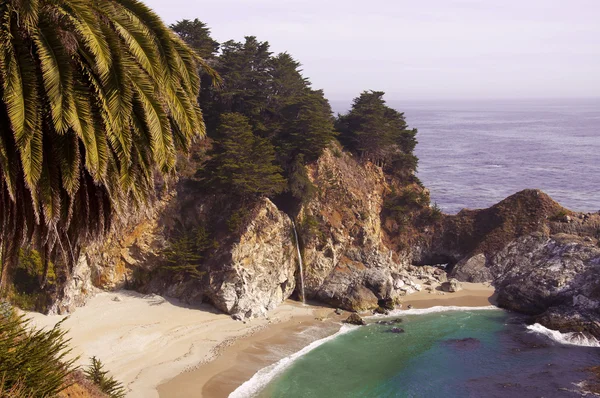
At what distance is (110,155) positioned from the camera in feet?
32.8

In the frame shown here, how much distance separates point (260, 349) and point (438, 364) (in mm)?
12125

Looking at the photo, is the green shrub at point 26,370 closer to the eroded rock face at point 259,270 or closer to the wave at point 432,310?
the eroded rock face at point 259,270

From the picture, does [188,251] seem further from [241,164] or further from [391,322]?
[391,322]

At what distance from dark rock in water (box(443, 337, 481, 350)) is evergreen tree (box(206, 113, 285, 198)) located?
1827cm

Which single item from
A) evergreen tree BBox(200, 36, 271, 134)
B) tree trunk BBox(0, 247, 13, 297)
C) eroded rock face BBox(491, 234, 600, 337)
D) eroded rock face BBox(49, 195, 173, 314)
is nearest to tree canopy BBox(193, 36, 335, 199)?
evergreen tree BBox(200, 36, 271, 134)

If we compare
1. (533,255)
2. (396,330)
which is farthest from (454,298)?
(396,330)

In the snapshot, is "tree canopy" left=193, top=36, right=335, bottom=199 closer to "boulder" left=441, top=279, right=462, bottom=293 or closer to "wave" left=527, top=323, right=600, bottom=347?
"boulder" left=441, top=279, right=462, bottom=293

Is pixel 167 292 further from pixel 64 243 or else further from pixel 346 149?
pixel 64 243

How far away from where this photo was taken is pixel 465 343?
38.5 m

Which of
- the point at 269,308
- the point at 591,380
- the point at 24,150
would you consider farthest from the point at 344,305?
the point at 24,150

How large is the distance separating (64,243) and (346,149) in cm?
4560

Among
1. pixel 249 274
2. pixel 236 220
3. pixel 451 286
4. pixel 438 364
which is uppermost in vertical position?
pixel 236 220

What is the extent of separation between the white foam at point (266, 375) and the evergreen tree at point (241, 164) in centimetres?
1366

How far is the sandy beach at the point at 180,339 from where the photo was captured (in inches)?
1217
